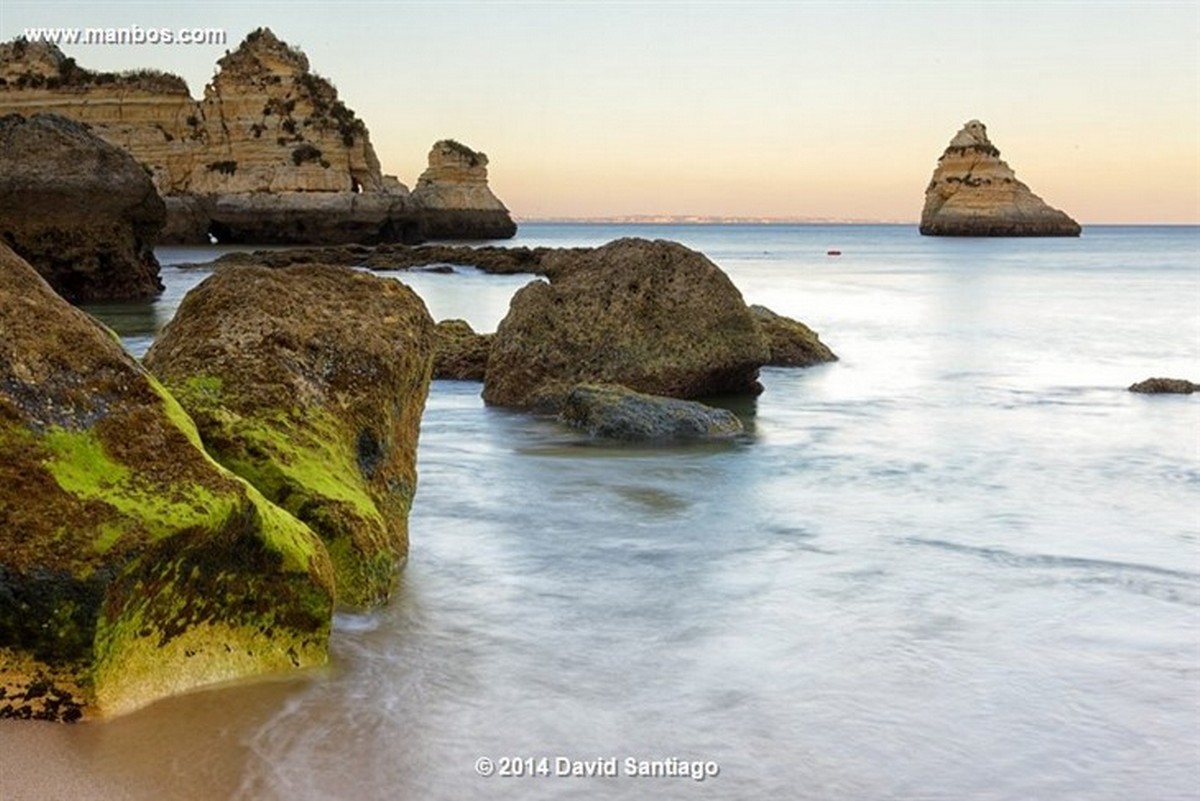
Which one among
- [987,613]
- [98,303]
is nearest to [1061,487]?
[987,613]

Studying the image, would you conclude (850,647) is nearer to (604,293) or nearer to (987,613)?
(987,613)

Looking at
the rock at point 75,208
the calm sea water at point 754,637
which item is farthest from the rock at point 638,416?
the rock at point 75,208

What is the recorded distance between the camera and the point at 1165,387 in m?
12.6

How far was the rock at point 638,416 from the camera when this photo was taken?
927 cm

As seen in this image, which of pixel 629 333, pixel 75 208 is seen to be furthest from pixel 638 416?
pixel 75 208

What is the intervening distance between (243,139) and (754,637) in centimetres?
5911

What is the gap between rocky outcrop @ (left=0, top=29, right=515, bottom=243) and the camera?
58.3 meters

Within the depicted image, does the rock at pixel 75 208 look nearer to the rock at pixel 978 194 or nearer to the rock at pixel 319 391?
the rock at pixel 319 391

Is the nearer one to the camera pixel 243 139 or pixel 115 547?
pixel 115 547

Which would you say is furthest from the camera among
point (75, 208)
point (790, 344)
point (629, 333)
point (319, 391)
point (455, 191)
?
point (455, 191)

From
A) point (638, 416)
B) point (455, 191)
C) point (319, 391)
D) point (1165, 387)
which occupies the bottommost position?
point (1165, 387)

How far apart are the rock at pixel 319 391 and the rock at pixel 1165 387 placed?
8720mm

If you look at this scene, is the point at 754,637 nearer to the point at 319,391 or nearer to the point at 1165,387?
the point at 319,391

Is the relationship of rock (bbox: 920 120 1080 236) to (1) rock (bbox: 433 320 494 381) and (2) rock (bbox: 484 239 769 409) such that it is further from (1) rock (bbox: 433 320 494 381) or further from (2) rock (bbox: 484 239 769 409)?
(2) rock (bbox: 484 239 769 409)
